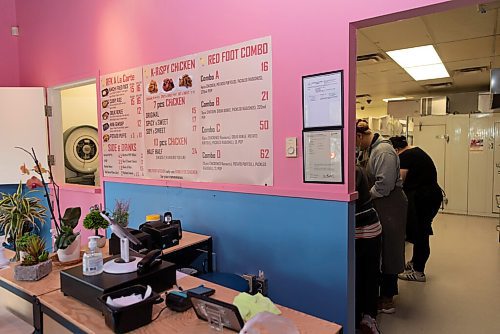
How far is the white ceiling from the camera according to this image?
3.53m

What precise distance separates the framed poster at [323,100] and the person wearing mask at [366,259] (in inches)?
29.5

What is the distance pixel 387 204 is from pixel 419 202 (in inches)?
37.9

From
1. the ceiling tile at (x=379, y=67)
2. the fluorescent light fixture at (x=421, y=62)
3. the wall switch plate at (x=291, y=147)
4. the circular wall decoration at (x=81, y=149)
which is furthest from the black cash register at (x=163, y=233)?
the ceiling tile at (x=379, y=67)

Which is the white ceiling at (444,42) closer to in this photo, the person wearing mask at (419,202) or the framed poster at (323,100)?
the person wearing mask at (419,202)

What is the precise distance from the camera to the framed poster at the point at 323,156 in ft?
7.02

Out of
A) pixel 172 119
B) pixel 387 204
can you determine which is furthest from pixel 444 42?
pixel 172 119

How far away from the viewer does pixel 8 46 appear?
4.41m

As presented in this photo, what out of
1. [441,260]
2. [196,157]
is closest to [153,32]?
[196,157]

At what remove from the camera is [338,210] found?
6.99 feet

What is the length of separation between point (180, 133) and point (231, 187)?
663 millimetres

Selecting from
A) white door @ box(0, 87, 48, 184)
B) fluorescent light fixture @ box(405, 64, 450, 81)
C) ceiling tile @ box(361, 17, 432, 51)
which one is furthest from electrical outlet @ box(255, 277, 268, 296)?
fluorescent light fixture @ box(405, 64, 450, 81)

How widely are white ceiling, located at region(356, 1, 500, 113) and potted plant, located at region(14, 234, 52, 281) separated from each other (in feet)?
11.2

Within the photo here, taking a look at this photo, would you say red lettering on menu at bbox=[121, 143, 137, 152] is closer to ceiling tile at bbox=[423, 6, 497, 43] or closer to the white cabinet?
ceiling tile at bbox=[423, 6, 497, 43]

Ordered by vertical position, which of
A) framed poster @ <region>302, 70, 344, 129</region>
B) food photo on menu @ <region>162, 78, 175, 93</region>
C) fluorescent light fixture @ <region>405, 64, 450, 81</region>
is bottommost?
framed poster @ <region>302, 70, 344, 129</region>
